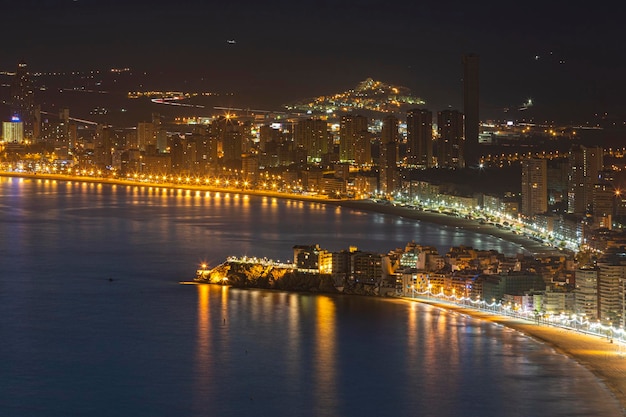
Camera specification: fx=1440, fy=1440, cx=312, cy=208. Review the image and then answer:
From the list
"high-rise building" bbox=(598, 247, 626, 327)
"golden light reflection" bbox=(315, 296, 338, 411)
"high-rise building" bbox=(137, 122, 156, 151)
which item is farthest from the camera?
"high-rise building" bbox=(137, 122, 156, 151)

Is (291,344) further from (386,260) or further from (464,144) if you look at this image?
(464,144)

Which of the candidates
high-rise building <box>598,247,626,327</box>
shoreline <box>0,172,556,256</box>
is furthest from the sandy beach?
high-rise building <box>598,247,626,327</box>

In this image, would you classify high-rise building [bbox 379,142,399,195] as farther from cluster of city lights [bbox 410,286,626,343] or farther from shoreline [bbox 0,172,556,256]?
cluster of city lights [bbox 410,286,626,343]

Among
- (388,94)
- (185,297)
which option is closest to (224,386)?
(185,297)

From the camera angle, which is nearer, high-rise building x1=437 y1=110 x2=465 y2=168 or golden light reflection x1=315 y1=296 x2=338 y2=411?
golden light reflection x1=315 y1=296 x2=338 y2=411

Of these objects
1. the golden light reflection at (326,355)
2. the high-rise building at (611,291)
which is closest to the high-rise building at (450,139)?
the golden light reflection at (326,355)

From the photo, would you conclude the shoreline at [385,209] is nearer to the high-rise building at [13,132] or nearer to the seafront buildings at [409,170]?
the seafront buildings at [409,170]
